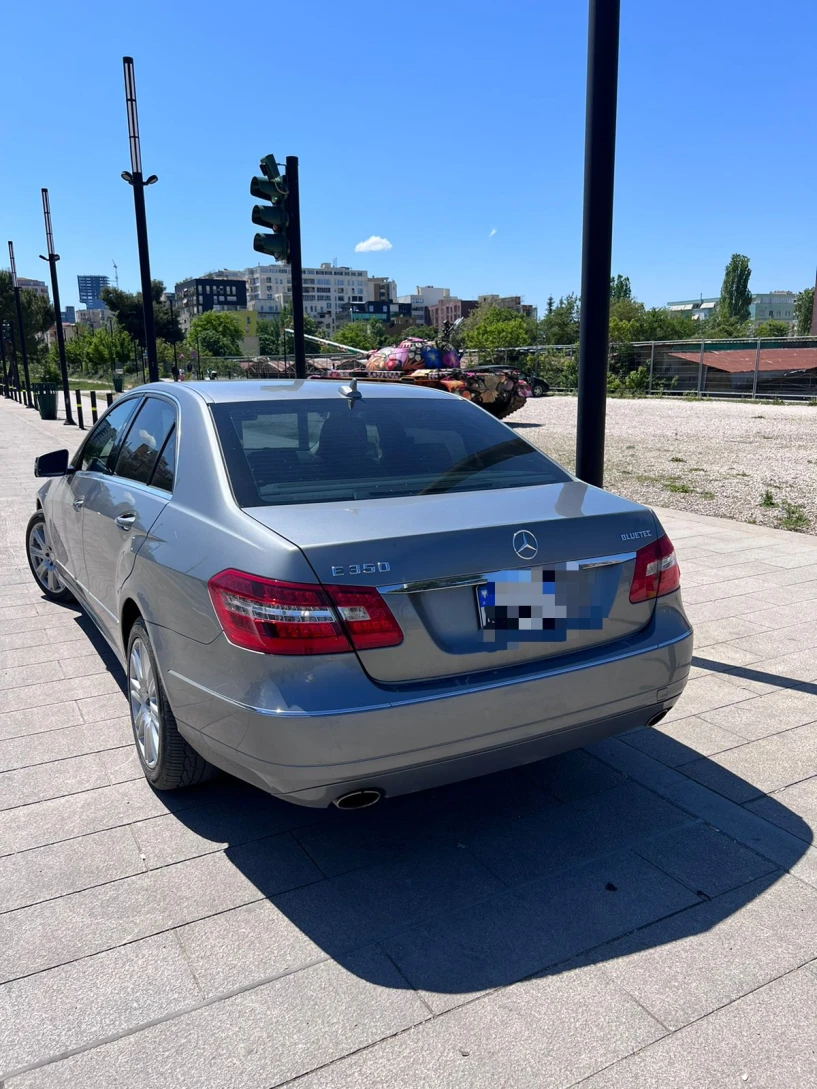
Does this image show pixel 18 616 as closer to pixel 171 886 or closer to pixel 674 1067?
pixel 171 886

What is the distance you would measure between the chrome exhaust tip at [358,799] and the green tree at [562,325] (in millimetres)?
79283

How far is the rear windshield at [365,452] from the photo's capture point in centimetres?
305

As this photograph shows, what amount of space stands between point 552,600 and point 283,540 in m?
0.90

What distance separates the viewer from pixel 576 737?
2889 mm

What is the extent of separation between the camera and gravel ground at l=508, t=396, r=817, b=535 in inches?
396

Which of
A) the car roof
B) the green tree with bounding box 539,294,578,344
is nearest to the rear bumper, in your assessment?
the car roof

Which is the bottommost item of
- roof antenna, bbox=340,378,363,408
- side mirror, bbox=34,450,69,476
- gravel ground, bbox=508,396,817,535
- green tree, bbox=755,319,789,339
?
gravel ground, bbox=508,396,817,535

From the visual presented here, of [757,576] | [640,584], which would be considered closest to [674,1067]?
[640,584]

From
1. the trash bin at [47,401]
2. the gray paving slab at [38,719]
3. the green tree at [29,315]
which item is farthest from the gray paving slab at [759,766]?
the green tree at [29,315]

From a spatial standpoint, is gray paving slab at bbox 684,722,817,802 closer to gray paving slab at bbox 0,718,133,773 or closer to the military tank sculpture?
gray paving slab at bbox 0,718,133,773

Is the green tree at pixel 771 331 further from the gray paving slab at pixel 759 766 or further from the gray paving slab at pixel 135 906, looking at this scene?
the gray paving slab at pixel 135 906

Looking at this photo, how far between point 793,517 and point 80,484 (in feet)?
24.1

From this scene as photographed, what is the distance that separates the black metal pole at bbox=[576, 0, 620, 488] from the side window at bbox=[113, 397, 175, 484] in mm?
2288

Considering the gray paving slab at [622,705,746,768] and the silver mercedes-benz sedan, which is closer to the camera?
the silver mercedes-benz sedan
